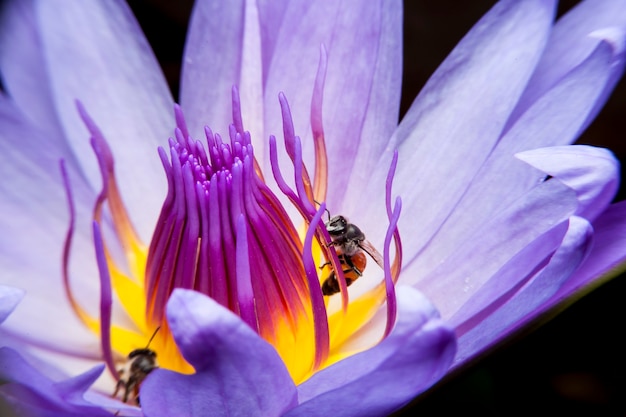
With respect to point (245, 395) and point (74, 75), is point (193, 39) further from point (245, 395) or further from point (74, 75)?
point (245, 395)

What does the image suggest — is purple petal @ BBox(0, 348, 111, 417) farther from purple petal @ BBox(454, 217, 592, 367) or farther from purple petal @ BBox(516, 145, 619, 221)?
purple petal @ BBox(516, 145, 619, 221)

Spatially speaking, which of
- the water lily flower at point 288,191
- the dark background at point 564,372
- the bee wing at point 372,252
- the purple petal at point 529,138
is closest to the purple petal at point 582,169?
the water lily flower at point 288,191

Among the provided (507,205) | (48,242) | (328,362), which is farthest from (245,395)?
(48,242)

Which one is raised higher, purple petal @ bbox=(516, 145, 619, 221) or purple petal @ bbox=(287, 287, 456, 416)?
purple petal @ bbox=(516, 145, 619, 221)

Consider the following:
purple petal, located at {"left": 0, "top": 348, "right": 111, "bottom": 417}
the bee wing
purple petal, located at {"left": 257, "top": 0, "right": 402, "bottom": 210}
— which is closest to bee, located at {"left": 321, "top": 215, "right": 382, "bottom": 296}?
the bee wing

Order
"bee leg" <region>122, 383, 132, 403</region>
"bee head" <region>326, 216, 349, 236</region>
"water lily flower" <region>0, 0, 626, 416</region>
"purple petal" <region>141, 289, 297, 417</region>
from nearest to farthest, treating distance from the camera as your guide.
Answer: "purple petal" <region>141, 289, 297, 417</region> → "water lily flower" <region>0, 0, 626, 416</region> → "bee leg" <region>122, 383, 132, 403</region> → "bee head" <region>326, 216, 349, 236</region>

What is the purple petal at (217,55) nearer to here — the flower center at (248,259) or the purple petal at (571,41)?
the flower center at (248,259)
